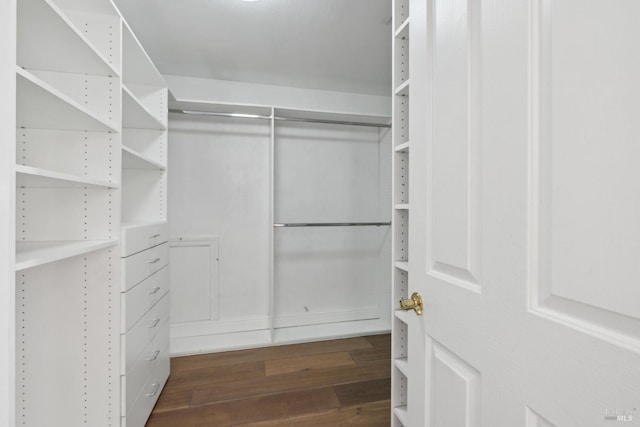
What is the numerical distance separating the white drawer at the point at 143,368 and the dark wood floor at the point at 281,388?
0.26m

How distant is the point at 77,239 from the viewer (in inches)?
52.2

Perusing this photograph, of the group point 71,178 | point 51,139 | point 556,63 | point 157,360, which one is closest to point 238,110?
point 51,139

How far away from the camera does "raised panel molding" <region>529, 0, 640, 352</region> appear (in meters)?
0.39

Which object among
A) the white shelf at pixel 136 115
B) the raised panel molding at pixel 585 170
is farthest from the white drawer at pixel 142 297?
the raised panel molding at pixel 585 170

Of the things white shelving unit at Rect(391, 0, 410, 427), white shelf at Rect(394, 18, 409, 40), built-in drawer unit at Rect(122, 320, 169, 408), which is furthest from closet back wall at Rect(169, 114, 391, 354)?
white shelf at Rect(394, 18, 409, 40)

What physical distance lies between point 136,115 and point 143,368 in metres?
1.48

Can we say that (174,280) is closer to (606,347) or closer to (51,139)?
(51,139)

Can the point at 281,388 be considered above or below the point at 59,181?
below

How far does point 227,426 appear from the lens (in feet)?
5.42

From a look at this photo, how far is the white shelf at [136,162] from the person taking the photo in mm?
1614

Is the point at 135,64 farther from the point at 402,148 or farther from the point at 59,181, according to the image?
the point at 402,148

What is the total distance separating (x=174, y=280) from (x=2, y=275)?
206cm

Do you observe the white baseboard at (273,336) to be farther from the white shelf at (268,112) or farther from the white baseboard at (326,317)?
the white shelf at (268,112)

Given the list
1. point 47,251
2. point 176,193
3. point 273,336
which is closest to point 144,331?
point 47,251
